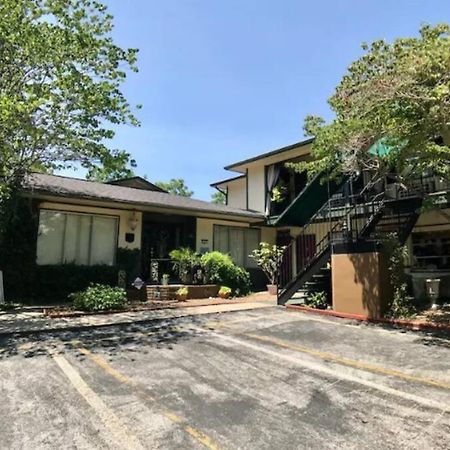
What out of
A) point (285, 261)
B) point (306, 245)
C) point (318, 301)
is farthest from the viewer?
point (306, 245)

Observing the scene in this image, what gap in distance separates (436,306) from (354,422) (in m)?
7.75

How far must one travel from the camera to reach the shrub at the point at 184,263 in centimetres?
1381

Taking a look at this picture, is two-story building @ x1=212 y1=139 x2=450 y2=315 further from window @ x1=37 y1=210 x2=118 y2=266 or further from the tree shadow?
window @ x1=37 y1=210 x2=118 y2=266

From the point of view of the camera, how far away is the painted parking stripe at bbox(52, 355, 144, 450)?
3197 millimetres

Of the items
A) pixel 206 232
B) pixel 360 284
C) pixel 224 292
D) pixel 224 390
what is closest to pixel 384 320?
pixel 360 284

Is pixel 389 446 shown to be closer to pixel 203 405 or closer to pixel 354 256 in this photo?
pixel 203 405

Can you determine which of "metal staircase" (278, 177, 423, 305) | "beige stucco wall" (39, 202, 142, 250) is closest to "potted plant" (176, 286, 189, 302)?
"beige stucco wall" (39, 202, 142, 250)

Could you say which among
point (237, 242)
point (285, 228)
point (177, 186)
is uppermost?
point (177, 186)

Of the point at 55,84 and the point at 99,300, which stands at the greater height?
the point at 55,84

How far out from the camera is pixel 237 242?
17.3 meters

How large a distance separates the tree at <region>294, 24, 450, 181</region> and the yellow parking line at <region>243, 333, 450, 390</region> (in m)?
4.58

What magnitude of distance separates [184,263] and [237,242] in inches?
160

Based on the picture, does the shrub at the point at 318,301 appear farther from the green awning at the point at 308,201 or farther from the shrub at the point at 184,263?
the shrub at the point at 184,263

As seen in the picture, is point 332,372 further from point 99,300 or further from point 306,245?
point 306,245
